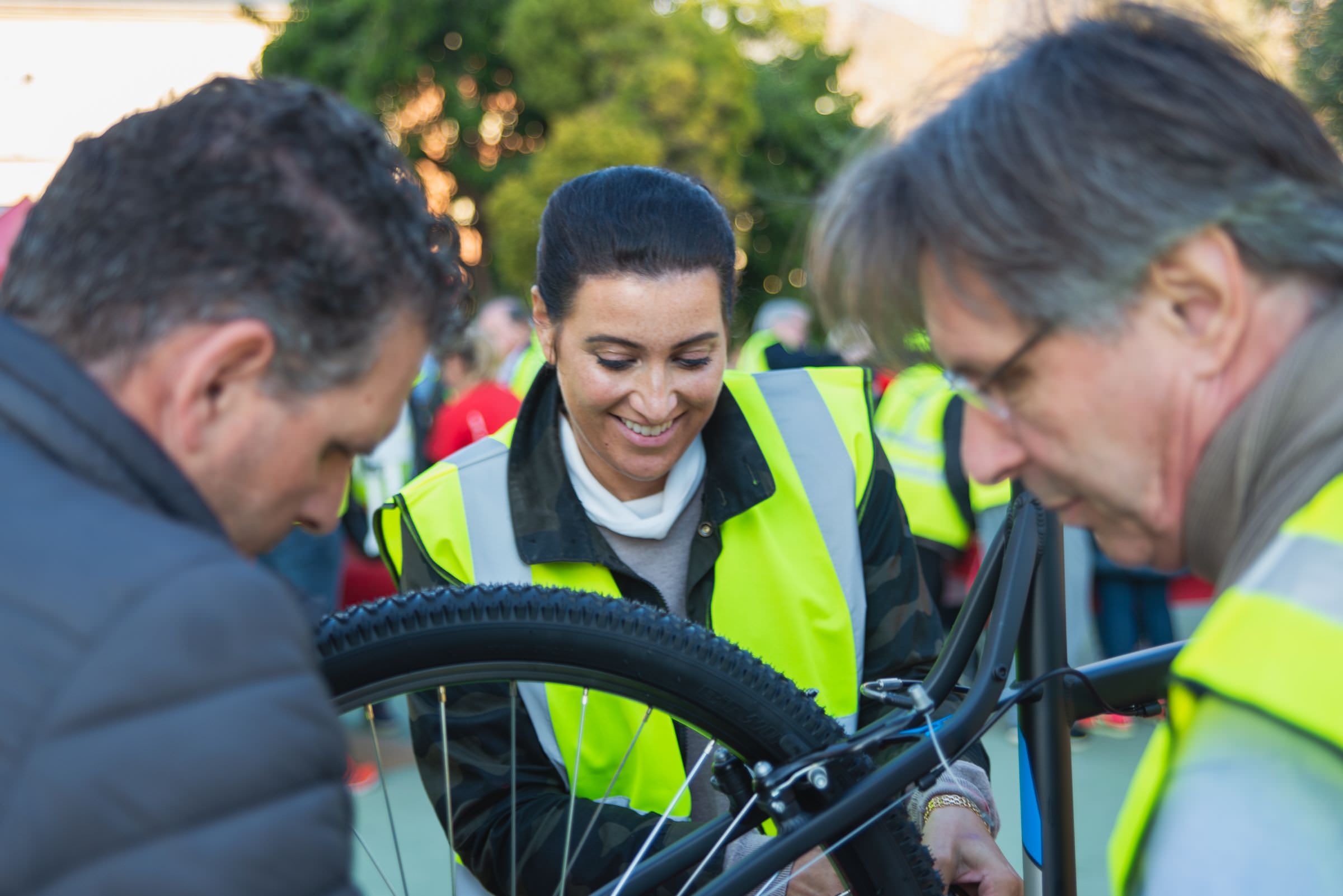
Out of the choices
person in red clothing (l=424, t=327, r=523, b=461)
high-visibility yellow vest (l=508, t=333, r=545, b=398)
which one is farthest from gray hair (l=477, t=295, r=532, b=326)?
high-visibility yellow vest (l=508, t=333, r=545, b=398)

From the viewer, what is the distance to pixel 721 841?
4.79 feet

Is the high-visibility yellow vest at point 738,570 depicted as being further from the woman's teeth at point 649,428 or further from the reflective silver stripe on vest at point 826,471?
the woman's teeth at point 649,428

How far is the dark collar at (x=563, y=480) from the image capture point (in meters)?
1.81

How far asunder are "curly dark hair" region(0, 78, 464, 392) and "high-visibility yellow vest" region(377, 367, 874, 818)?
2.64 feet

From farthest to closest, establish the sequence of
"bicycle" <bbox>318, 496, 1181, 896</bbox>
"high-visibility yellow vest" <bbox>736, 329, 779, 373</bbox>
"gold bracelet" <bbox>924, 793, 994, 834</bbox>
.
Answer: "high-visibility yellow vest" <bbox>736, 329, 779, 373</bbox> < "gold bracelet" <bbox>924, 793, 994, 834</bbox> < "bicycle" <bbox>318, 496, 1181, 896</bbox>

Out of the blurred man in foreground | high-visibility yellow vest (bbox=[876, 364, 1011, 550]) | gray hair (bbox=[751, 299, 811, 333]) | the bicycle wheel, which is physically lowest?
gray hair (bbox=[751, 299, 811, 333])

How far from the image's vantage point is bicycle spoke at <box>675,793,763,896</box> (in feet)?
4.72

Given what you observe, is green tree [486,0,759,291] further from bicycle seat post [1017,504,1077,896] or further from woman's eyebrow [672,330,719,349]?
bicycle seat post [1017,504,1077,896]

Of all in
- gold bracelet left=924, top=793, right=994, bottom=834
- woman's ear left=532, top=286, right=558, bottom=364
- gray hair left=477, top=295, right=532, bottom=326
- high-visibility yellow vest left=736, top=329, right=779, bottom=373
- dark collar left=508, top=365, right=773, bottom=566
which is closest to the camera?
gold bracelet left=924, top=793, right=994, bottom=834

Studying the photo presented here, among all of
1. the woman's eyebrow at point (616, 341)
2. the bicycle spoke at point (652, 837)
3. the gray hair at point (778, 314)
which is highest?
the woman's eyebrow at point (616, 341)

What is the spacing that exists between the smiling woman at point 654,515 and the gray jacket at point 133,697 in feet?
2.85

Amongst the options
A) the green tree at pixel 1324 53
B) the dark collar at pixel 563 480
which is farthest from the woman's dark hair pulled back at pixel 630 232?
the green tree at pixel 1324 53

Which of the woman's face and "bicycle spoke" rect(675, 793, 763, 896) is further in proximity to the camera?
the woman's face


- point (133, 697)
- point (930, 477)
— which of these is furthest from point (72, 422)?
point (930, 477)
